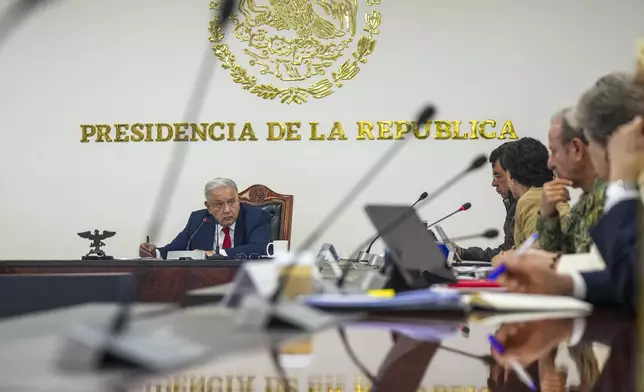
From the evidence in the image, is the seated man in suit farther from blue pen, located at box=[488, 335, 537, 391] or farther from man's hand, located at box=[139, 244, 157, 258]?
blue pen, located at box=[488, 335, 537, 391]

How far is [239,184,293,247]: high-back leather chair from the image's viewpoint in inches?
230

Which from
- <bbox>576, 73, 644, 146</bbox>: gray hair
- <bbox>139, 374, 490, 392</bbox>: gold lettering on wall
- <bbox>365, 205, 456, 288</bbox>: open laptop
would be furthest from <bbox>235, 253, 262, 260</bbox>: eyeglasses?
<bbox>139, 374, 490, 392</bbox>: gold lettering on wall

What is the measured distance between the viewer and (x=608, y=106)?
2.03m

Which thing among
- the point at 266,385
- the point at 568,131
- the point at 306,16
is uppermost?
the point at 306,16

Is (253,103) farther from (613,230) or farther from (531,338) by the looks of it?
(531,338)

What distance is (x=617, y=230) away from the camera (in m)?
1.64

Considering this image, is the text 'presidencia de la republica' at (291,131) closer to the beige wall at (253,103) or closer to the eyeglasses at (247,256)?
the beige wall at (253,103)

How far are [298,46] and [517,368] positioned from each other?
6.27 metres

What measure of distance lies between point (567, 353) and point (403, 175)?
5815 millimetres

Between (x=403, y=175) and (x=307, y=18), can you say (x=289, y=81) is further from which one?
(x=403, y=175)

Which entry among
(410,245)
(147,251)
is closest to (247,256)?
(147,251)

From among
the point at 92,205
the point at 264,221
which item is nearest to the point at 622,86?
the point at 264,221

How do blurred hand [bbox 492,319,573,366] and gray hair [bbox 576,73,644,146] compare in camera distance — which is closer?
blurred hand [bbox 492,319,573,366]

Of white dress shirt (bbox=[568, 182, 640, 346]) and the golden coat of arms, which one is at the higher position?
the golden coat of arms
